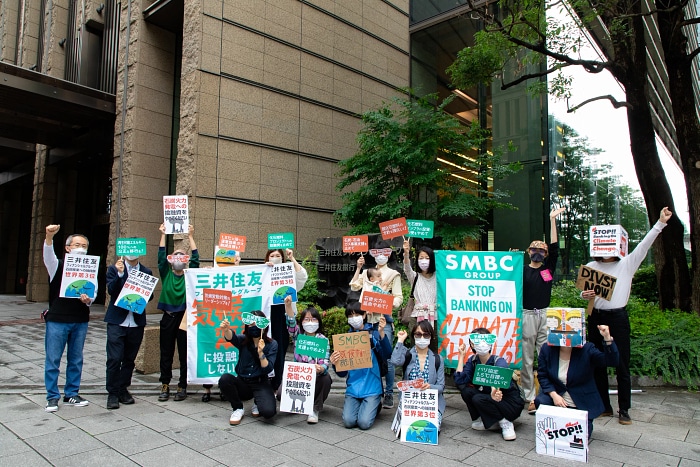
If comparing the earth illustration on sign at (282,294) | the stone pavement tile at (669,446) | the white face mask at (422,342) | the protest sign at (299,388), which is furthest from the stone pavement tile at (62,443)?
the stone pavement tile at (669,446)

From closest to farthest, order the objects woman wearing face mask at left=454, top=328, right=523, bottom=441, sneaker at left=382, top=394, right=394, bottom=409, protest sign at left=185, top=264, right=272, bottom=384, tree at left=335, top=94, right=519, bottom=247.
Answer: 1. woman wearing face mask at left=454, top=328, right=523, bottom=441
2. sneaker at left=382, top=394, right=394, bottom=409
3. protest sign at left=185, top=264, right=272, bottom=384
4. tree at left=335, top=94, right=519, bottom=247

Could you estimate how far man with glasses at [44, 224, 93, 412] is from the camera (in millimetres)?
5496

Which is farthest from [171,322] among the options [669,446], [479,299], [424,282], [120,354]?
[669,446]

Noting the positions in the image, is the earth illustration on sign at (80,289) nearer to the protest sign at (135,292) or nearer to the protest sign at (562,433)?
the protest sign at (135,292)

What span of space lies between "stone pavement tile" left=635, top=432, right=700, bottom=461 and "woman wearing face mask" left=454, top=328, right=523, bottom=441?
48.0 inches

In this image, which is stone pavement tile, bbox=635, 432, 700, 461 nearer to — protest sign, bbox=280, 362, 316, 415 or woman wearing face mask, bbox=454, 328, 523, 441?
woman wearing face mask, bbox=454, 328, 523, 441

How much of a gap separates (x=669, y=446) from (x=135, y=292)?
6.16 metres

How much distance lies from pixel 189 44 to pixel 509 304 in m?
10.7

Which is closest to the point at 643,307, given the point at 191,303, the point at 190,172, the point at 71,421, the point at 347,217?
the point at 347,217

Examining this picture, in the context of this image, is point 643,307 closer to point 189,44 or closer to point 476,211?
point 476,211

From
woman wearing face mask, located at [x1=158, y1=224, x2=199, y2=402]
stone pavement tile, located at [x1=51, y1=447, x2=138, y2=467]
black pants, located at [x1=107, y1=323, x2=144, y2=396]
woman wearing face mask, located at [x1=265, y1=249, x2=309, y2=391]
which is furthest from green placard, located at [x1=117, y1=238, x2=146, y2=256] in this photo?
stone pavement tile, located at [x1=51, y1=447, x2=138, y2=467]

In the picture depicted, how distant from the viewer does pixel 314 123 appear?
14531mm

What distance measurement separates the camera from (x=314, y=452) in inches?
174

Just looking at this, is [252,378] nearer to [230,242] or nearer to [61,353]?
[230,242]
